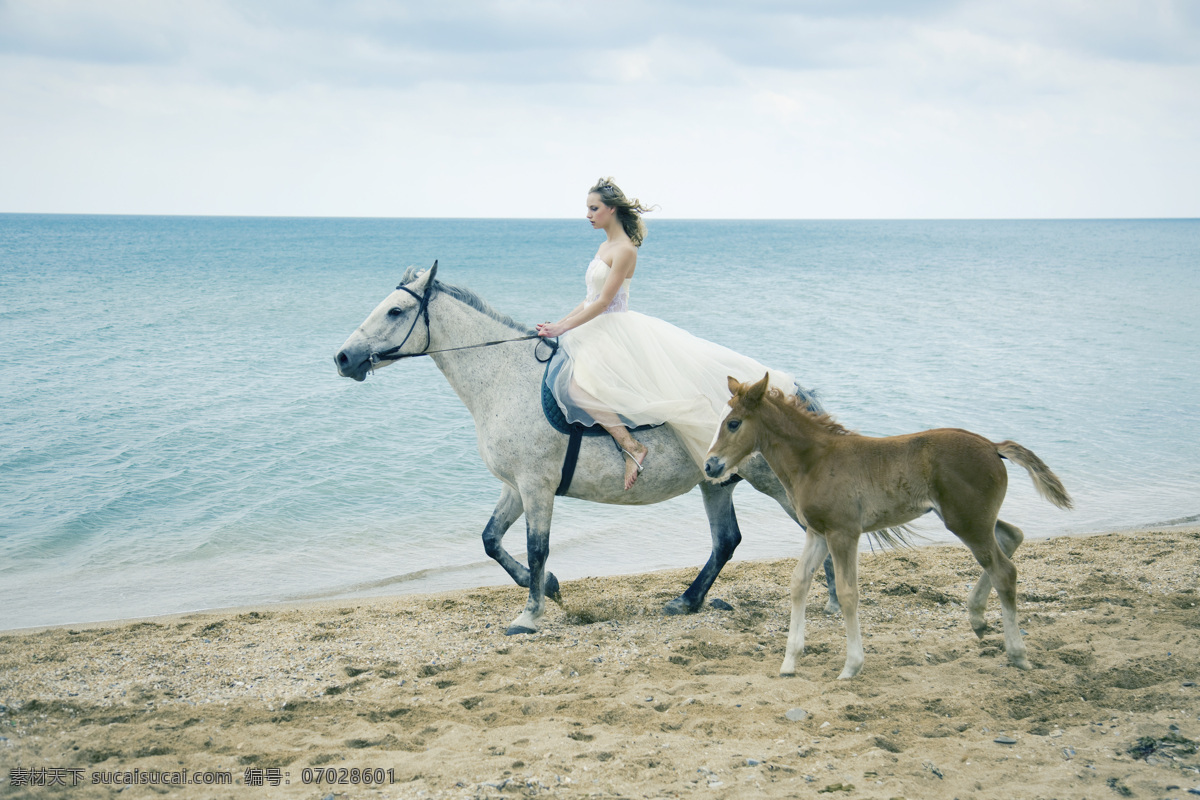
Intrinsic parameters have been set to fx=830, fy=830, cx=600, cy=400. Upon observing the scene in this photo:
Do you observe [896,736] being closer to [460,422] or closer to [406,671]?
[406,671]

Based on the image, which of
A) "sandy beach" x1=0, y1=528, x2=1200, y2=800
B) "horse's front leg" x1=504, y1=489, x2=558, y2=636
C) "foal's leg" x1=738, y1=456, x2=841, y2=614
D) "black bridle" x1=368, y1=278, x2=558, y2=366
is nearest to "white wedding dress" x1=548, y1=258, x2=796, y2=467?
"black bridle" x1=368, y1=278, x2=558, y2=366

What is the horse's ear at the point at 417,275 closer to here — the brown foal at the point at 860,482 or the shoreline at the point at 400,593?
the brown foal at the point at 860,482

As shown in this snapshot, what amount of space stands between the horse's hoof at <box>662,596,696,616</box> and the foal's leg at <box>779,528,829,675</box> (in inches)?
56.4

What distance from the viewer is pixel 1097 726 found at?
12.8 feet

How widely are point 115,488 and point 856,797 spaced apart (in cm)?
1012

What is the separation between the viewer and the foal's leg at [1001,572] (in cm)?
445

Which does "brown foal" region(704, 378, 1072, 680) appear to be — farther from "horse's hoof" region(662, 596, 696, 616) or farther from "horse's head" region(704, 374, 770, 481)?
"horse's hoof" region(662, 596, 696, 616)

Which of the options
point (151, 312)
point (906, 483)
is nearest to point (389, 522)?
point (906, 483)

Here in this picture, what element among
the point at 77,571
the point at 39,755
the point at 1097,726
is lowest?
the point at 77,571

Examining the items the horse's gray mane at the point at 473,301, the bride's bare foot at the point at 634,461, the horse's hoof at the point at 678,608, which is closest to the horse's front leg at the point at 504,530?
the bride's bare foot at the point at 634,461

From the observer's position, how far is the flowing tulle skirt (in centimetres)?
556

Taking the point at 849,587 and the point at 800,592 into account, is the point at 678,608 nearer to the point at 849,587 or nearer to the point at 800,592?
the point at 800,592

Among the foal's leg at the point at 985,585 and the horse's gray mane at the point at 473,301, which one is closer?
the foal's leg at the point at 985,585

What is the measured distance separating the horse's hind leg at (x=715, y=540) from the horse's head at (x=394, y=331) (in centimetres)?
234
